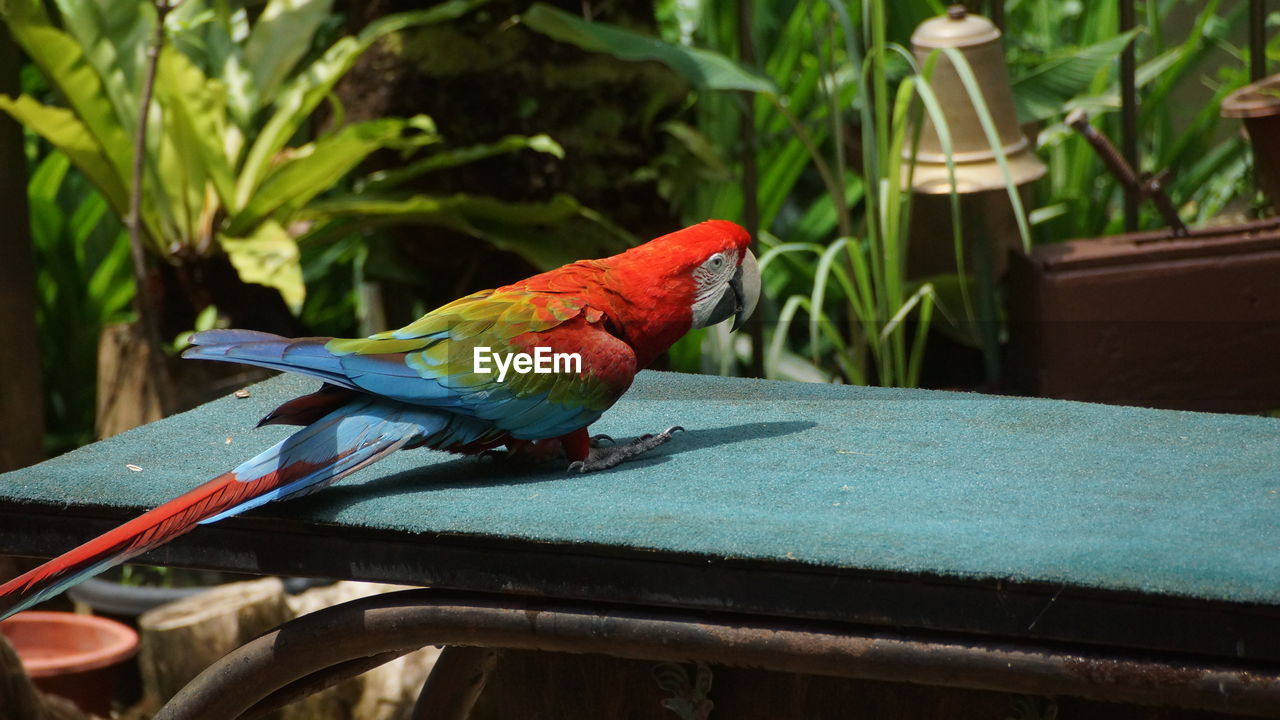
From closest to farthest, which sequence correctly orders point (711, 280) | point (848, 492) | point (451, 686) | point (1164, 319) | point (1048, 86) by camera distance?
point (848, 492), point (711, 280), point (451, 686), point (1164, 319), point (1048, 86)

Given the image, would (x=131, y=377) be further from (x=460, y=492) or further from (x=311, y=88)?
(x=460, y=492)

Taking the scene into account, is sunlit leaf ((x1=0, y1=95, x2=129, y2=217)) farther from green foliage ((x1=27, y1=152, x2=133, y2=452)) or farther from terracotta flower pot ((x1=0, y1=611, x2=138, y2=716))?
terracotta flower pot ((x1=0, y1=611, x2=138, y2=716))

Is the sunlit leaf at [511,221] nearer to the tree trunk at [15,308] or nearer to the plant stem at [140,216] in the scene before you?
the plant stem at [140,216]

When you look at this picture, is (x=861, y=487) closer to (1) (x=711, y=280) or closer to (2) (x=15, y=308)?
(1) (x=711, y=280)

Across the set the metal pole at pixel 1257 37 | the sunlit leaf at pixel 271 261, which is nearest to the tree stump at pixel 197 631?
the sunlit leaf at pixel 271 261

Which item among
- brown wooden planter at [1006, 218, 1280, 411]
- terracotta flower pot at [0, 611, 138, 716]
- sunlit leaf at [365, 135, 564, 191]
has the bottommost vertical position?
terracotta flower pot at [0, 611, 138, 716]

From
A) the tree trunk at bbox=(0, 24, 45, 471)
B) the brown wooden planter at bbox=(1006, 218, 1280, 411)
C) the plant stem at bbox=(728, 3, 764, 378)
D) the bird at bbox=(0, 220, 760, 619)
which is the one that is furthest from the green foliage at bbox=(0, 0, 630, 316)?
the bird at bbox=(0, 220, 760, 619)

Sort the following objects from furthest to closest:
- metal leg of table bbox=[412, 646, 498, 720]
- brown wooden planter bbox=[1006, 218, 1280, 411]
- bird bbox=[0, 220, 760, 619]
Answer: brown wooden planter bbox=[1006, 218, 1280, 411] → metal leg of table bbox=[412, 646, 498, 720] → bird bbox=[0, 220, 760, 619]

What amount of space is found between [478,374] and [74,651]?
155 cm

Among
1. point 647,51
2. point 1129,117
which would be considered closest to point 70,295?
point 647,51

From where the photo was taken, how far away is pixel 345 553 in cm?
97

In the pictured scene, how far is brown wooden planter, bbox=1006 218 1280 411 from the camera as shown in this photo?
188 cm

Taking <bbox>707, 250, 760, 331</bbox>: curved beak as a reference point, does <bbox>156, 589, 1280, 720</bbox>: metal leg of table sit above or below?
below

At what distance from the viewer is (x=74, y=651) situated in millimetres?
2223
